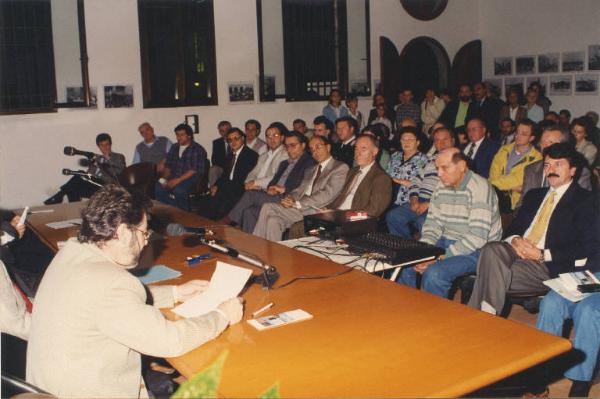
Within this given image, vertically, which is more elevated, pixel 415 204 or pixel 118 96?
pixel 118 96

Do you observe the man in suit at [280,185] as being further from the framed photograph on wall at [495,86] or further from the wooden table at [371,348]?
the framed photograph on wall at [495,86]

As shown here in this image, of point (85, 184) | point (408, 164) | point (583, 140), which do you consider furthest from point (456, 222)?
point (85, 184)

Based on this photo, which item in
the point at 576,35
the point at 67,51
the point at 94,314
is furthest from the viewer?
the point at 576,35

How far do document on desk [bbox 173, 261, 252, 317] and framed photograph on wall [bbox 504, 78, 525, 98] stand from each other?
32.8ft

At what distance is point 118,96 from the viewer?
9656 mm

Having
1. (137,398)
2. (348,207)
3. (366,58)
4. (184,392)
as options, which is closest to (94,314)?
(137,398)

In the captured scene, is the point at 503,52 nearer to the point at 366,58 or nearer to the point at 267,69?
the point at 366,58

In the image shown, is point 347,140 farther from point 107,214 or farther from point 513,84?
point 513,84

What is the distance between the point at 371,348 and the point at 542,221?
2.14m

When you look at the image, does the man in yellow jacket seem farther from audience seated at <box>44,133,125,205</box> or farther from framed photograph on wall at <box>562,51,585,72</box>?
framed photograph on wall at <box>562,51,585,72</box>

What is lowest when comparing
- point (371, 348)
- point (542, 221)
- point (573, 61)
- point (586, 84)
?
point (371, 348)

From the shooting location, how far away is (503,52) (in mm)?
12203

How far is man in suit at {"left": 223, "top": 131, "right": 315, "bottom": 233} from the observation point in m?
6.25

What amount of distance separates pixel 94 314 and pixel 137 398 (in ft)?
1.12
